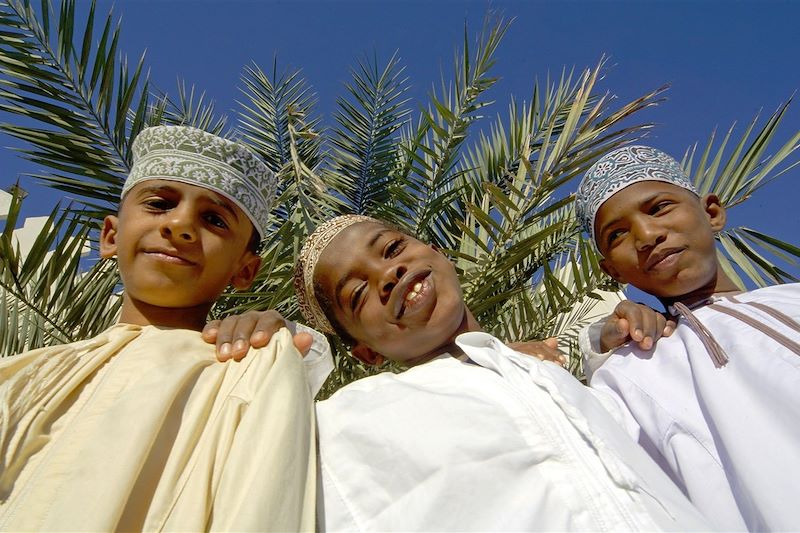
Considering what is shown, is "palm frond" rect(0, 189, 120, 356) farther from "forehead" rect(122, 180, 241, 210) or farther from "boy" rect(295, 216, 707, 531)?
"boy" rect(295, 216, 707, 531)

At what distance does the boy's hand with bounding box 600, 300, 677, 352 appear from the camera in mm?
1858

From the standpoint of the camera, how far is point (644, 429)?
1776mm

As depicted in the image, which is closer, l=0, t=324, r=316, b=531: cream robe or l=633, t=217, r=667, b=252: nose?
l=0, t=324, r=316, b=531: cream robe

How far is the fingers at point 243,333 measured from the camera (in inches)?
60.6

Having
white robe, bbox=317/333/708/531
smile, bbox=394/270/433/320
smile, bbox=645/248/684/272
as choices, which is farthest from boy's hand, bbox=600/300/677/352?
smile, bbox=394/270/433/320

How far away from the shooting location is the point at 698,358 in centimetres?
180

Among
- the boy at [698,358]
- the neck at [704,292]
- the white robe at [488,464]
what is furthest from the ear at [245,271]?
the neck at [704,292]

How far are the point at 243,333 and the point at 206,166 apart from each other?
2.06ft

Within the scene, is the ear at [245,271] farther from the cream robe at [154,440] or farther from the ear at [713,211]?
the ear at [713,211]

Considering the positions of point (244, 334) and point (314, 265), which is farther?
point (314, 265)

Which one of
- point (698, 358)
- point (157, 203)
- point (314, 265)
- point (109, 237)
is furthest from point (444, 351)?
point (109, 237)

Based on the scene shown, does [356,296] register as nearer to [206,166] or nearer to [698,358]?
[206,166]

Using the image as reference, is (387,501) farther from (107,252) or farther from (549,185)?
(549,185)

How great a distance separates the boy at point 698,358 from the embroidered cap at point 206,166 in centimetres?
115
